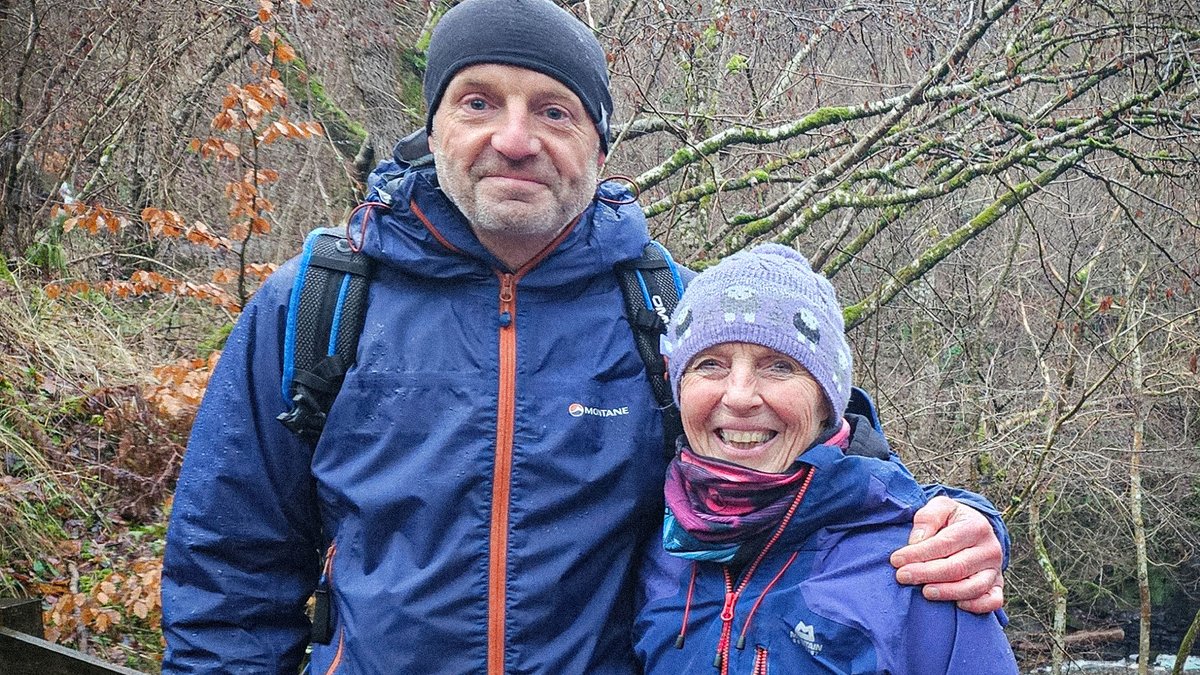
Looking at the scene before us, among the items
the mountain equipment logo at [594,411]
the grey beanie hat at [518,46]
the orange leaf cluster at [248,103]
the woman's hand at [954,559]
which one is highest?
the orange leaf cluster at [248,103]

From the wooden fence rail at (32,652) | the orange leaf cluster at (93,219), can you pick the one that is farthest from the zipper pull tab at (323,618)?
the orange leaf cluster at (93,219)

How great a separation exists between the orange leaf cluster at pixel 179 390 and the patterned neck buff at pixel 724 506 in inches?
160

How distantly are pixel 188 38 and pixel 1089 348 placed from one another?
342 inches

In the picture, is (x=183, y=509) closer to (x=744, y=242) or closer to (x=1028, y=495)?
(x=744, y=242)

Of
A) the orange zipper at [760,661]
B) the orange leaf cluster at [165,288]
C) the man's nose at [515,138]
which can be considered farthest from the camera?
the orange leaf cluster at [165,288]

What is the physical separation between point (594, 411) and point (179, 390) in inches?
162

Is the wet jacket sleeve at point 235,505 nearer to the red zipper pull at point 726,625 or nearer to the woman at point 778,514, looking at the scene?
the woman at point 778,514

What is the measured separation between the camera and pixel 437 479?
1.99 meters

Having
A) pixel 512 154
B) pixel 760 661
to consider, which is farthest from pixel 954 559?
pixel 512 154

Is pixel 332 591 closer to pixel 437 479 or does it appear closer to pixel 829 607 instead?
pixel 437 479

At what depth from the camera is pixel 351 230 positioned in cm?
217

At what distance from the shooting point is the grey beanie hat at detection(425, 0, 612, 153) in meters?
2.11

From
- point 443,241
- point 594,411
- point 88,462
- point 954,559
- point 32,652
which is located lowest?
point 32,652

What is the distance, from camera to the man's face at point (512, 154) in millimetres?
2092
